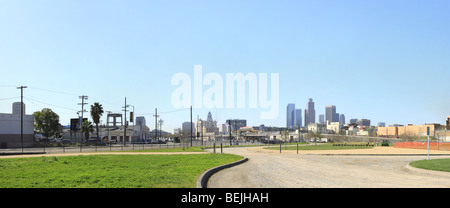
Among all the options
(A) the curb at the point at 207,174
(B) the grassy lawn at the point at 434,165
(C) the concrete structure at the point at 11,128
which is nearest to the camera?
(A) the curb at the point at 207,174

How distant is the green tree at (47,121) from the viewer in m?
89.8

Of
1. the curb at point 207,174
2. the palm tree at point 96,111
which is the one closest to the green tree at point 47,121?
Answer: the palm tree at point 96,111

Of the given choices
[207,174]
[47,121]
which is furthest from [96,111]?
[207,174]

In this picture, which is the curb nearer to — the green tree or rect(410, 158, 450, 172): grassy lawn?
rect(410, 158, 450, 172): grassy lawn

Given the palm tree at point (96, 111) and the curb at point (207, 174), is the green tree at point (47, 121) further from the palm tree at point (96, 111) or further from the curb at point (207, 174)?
the curb at point (207, 174)

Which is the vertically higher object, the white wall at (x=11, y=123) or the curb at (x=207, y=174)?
the white wall at (x=11, y=123)

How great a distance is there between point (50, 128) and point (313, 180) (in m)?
89.3

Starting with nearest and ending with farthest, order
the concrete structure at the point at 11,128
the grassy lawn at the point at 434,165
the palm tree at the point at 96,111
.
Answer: the grassy lawn at the point at 434,165 → the concrete structure at the point at 11,128 → the palm tree at the point at 96,111

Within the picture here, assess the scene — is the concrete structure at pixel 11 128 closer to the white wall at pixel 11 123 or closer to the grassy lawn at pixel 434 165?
the white wall at pixel 11 123

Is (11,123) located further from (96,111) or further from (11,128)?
(96,111)

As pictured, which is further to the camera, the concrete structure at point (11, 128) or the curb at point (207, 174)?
the concrete structure at point (11, 128)
